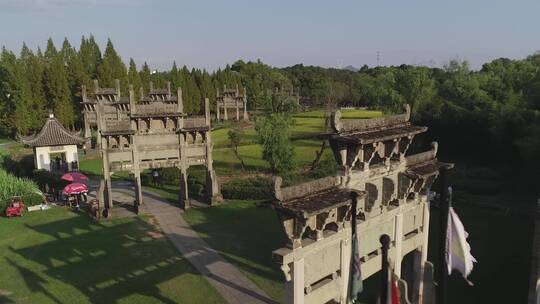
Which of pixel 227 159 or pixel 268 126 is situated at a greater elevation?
pixel 268 126

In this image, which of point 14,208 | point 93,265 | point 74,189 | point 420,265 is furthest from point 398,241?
point 14,208

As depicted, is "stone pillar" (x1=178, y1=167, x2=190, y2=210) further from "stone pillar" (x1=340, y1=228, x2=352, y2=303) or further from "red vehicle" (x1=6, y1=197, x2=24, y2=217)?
"stone pillar" (x1=340, y1=228, x2=352, y2=303)

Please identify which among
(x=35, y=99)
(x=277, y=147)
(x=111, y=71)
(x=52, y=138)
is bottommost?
(x=277, y=147)

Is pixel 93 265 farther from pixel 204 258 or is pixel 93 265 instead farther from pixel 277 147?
pixel 277 147

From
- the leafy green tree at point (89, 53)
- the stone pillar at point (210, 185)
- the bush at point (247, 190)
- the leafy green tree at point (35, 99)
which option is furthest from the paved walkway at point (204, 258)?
the leafy green tree at point (89, 53)

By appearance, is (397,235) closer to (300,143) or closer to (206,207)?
(206,207)

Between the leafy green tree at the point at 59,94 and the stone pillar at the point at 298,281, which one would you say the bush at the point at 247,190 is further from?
the leafy green tree at the point at 59,94

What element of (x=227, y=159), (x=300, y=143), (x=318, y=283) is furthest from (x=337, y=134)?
(x=300, y=143)
